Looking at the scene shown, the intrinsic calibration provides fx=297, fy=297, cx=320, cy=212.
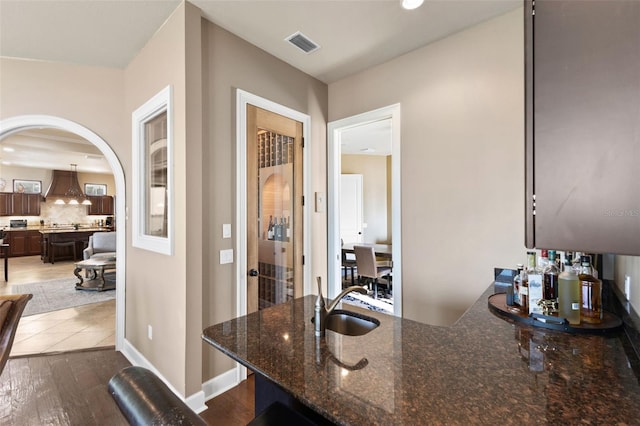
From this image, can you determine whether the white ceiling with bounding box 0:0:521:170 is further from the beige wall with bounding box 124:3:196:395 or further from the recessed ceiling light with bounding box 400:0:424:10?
the beige wall with bounding box 124:3:196:395

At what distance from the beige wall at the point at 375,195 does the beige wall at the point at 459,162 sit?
14.2 feet

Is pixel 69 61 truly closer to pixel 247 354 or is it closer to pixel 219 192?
pixel 219 192

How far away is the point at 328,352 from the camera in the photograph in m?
1.07

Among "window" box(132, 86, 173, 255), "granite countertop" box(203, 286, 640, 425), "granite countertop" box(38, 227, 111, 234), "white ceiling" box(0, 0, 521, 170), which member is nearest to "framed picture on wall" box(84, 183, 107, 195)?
"granite countertop" box(38, 227, 111, 234)

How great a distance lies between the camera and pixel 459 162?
237 centimetres

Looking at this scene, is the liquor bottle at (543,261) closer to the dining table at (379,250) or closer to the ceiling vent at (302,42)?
the ceiling vent at (302,42)

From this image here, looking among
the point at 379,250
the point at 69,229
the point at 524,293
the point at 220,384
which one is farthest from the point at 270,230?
the point at 69,229

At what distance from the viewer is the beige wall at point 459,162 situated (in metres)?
2.13

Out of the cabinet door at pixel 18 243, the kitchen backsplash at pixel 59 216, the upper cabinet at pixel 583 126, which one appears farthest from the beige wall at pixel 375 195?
the cabinet door at pixel 18 243

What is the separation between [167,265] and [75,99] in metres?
2.06

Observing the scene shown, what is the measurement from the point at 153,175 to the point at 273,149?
3.56ft

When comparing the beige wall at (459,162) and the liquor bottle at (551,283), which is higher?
the beige wall at (459,162)

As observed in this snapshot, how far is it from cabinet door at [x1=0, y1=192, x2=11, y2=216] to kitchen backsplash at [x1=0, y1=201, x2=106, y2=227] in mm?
344

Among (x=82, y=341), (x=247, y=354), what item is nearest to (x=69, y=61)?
(x=82, y=341)
